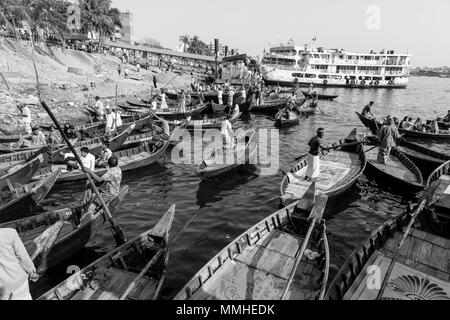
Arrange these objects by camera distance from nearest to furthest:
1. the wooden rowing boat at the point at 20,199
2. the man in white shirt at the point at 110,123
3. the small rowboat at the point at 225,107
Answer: the wooden rowing boat at the point at 20,199, the man in white shirt at the point at 110,123, the small rowboat at the point at 225,107

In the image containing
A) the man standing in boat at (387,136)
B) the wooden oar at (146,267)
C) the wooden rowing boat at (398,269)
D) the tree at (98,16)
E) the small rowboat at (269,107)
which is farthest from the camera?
the tree at (98,16)

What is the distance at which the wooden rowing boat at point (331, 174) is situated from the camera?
12240mm

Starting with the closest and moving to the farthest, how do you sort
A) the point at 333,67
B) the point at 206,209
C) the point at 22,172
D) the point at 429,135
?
the point at 22,172 → the point at 206,209 → the point at 429,135 → the point at 333,67

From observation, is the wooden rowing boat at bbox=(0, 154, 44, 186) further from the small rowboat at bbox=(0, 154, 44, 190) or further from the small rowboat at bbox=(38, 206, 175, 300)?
the small rowboat at bbox=(38, 206, 175, 300)

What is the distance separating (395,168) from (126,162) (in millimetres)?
14577

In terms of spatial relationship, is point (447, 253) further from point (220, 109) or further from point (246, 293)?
point (220, 109)

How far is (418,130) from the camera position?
77.5 feet

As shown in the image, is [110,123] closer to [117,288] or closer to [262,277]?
[117,288]

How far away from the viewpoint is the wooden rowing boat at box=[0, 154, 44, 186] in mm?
12578

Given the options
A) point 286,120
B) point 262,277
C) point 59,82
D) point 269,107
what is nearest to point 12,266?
point 262,277

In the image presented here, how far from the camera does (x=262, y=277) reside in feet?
24.3

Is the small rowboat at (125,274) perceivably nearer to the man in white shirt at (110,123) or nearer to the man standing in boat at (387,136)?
the man standing in boat at (387,136)

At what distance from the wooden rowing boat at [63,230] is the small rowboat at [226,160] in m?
4.94

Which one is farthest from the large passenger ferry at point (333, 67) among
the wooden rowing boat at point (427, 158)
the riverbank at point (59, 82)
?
the wooden rowing boat at point (427, 158)
